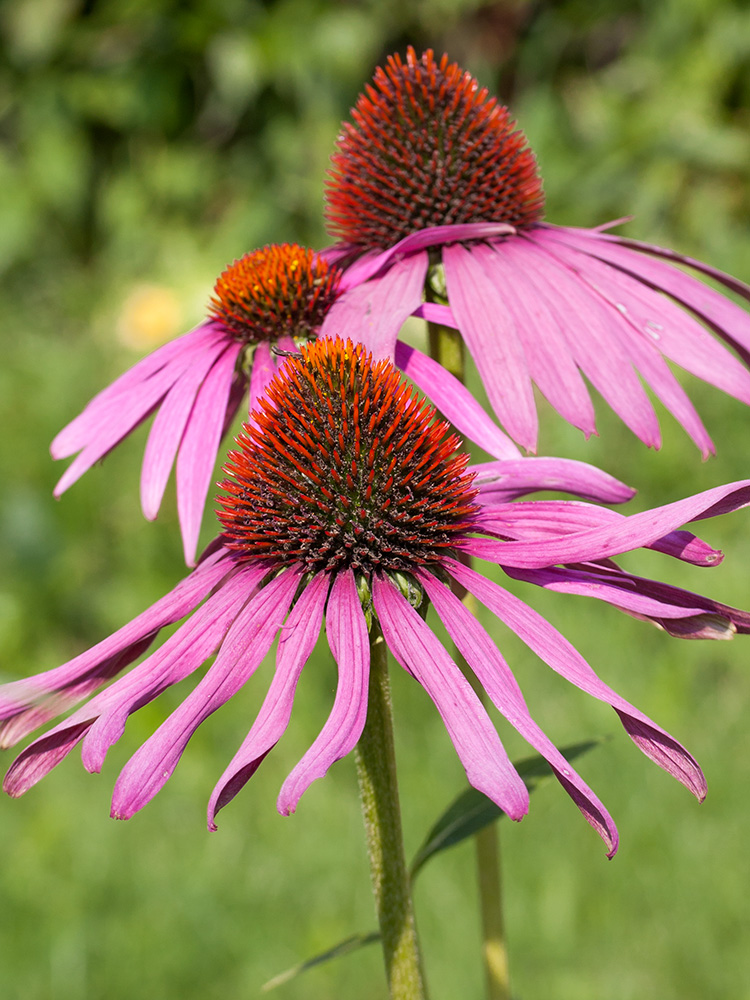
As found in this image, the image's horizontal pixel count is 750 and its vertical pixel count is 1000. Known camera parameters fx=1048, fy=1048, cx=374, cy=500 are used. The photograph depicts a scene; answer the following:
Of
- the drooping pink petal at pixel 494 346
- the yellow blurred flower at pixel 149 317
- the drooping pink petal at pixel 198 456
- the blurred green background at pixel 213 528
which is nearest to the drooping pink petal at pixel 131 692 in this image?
the drooping pink petal at pixel 198 456

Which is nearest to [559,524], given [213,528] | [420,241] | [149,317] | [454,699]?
[454,699]

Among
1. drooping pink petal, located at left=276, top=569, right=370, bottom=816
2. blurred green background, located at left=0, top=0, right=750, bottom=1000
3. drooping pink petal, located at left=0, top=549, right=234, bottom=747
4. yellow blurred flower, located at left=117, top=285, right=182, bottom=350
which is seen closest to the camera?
Result: drooping pink petal, located at left=276, top=569, right=370, bottom=816

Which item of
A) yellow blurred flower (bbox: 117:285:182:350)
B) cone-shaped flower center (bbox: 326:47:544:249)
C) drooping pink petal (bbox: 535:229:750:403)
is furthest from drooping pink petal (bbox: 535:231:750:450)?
yellow blurred flower (bbox: 117:285:182:350)

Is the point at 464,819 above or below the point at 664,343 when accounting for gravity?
below

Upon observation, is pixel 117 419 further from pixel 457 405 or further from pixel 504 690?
pixel 504 690

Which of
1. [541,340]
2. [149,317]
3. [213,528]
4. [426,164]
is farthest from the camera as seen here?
[149,317]

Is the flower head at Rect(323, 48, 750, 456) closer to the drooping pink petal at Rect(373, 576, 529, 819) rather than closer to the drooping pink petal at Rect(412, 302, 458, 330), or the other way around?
the drooping pink petal at Rect(412, 302, 458, 330)

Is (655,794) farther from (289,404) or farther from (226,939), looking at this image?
(289,404)

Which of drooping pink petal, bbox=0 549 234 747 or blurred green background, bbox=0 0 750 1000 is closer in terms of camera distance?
drooping pink petal, bbox=0 549 234 747
